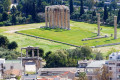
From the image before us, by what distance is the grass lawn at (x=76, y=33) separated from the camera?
308 feet

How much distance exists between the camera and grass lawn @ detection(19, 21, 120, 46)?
308 ft

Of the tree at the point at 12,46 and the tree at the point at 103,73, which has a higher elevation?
the tree at the point at 103,73

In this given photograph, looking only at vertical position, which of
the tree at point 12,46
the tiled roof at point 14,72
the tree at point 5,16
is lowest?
the tree at point 5,16

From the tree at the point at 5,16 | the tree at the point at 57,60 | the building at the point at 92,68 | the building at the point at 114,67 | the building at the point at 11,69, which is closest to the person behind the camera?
the building at the point at 114,67

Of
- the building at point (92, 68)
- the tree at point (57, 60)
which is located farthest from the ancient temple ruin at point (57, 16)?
the building at point (92, 68)

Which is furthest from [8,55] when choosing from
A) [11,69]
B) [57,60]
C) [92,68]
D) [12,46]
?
[92,68]

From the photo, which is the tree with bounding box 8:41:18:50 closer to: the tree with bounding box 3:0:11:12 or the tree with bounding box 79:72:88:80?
the tree with bounding box 79:72:88:80

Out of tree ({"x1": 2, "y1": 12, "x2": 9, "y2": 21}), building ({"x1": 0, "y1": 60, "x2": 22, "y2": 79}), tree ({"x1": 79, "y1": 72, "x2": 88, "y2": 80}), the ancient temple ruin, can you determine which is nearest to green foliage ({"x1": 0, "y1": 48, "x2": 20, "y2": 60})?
building ({"x1": 0, "y1": 60, "x2": 22, "y2": 79})

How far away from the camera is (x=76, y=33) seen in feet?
335

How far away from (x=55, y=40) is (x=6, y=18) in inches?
1102

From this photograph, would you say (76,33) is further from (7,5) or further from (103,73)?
(103,73)

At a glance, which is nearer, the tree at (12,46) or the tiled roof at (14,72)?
the tiled roof at (14,72)

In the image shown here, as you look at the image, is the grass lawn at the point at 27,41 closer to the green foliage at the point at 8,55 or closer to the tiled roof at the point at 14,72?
the green foliage at the point at 8,55

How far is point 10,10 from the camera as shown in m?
137
